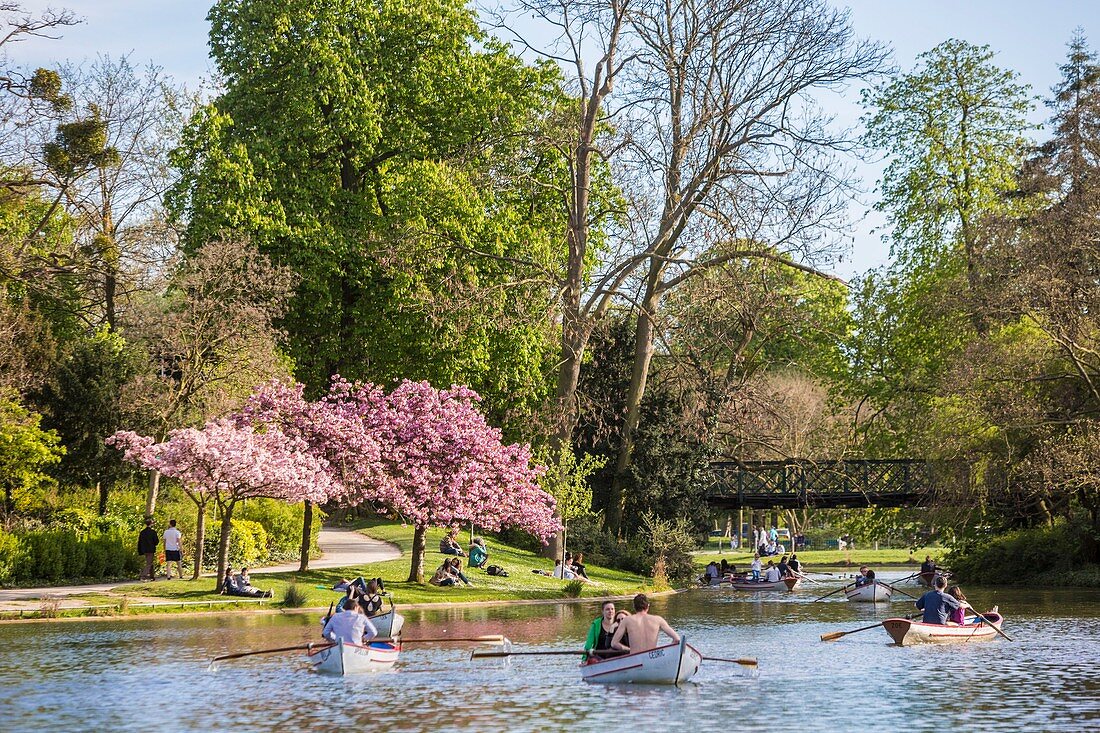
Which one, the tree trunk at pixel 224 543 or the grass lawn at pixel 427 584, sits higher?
the tree trunk at pixel 224 543

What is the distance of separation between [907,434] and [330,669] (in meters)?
41.7

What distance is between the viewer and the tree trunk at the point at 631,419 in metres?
58.1

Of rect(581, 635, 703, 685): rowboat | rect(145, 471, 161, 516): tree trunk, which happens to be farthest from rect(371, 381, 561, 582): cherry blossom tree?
rect(581, 635, 703, 685): rowboat

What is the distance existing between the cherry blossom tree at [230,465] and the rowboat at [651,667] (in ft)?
57.3

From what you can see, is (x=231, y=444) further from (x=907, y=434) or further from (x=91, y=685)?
(x=907, y=434)

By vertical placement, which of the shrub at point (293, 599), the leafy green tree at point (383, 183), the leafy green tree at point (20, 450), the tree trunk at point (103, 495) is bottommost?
the shrub at point (293, 599)

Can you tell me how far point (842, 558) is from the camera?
90.0 meters

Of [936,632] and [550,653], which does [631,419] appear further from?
[550,653]

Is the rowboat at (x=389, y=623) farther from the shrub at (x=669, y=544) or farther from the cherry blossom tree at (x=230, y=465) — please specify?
the shrub at (x=669, y=544)

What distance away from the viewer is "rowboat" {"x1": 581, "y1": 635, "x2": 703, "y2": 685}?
23.9 metres

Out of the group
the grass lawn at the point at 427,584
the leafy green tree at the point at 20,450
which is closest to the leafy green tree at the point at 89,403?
the leafy green tree at the point at 20,450

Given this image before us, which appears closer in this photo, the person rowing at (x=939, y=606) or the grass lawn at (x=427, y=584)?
the person rowing at (x=939, y=606)

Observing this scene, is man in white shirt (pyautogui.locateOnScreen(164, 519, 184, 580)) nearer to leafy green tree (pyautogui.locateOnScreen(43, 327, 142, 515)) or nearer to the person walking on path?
the person walking on path

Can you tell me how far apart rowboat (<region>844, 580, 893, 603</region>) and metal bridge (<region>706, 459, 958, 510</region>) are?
9.10 meters
